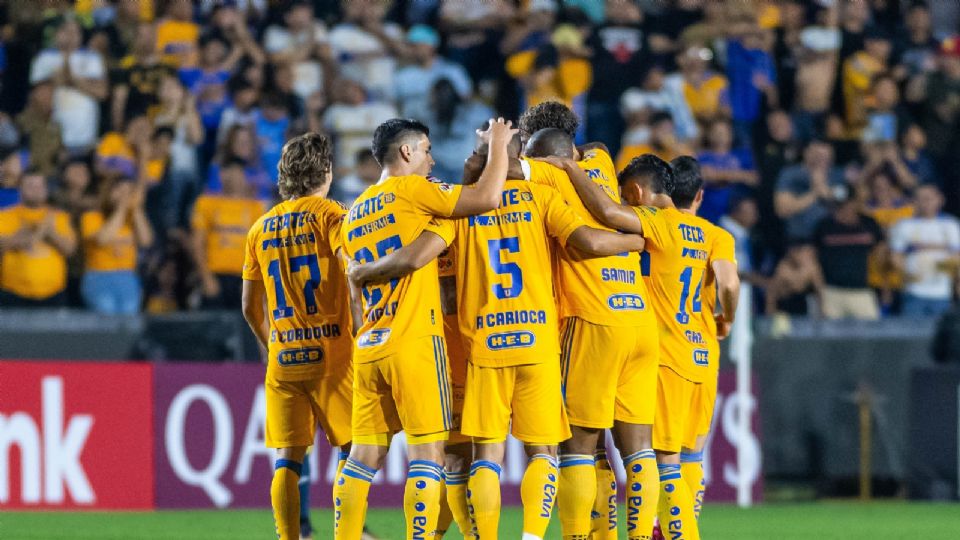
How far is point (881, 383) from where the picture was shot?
50.1ft

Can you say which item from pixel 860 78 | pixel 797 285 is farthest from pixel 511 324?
pixel 860 78

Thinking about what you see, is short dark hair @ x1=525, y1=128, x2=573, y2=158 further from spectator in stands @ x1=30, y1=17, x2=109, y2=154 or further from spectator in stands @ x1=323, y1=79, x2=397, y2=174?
spectator in stands @ x1=30, y1=17, x2=109, y2=154

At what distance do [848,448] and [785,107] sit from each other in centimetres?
428

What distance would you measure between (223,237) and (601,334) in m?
7.23

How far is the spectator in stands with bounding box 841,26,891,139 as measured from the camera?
17.5 metres

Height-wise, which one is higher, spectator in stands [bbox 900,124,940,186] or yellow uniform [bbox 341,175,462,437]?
spectator in stands [bbox 900,124,940,186]

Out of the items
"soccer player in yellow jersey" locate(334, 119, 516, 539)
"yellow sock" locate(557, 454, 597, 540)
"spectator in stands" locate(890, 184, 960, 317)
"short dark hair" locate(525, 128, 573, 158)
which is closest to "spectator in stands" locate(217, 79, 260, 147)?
"spectator in stands" locate(890, 184, 960, 317)

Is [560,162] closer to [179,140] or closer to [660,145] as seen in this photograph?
[660,145]

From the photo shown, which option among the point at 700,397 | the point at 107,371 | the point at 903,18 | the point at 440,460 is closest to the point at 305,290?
the point at 440,460

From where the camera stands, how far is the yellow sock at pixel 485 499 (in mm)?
8086

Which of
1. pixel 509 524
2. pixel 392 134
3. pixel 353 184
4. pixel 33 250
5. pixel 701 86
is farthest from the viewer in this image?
pixel 701 86

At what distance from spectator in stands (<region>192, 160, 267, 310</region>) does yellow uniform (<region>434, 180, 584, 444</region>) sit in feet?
22.5

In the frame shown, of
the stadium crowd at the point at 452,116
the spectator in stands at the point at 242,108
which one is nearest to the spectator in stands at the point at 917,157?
the stadium crowd at the point at 452,116

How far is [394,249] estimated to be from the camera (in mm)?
8172
